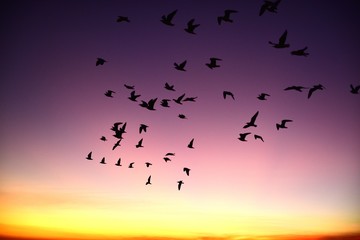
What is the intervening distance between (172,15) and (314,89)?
10.5 m

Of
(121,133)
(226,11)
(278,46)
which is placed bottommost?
(121,133)

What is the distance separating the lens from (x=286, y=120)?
36.3m

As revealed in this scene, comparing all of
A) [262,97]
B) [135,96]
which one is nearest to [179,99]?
[135,96]

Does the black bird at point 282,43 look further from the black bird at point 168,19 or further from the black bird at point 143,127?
the black bird at point 143,127

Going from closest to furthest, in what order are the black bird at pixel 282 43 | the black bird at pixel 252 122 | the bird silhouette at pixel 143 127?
the black bird at pixel 282 43 < the black bird at pixel 252 122 < the bird silhouette at pixel 143 127

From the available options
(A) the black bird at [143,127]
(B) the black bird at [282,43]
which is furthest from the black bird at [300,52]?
(A) the black bird at [143,127]

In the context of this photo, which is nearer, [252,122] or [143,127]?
[252,122]

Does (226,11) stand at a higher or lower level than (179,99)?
higher

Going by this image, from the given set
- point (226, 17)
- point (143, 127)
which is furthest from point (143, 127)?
point (226, 17)

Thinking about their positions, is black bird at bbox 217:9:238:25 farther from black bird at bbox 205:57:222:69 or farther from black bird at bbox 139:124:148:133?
black bird at bbox 139:124:148:133

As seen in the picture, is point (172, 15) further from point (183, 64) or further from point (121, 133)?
point (121, 133)

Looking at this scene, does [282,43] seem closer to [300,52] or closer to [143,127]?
[300,52]

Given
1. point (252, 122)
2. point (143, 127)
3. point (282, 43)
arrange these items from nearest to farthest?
point (282, 43) → point (252, 122) → point (143, 127)

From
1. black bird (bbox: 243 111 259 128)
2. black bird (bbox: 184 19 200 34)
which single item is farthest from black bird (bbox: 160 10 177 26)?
black bird (bbox: 243 111 259 128)
